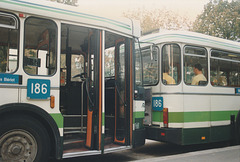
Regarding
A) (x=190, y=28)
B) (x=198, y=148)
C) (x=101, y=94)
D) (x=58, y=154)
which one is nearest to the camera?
(x=58, y=154)

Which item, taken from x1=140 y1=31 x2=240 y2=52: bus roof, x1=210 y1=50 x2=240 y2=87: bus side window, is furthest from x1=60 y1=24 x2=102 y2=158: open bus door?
x1=210 y1=50 x2=240 y2=87: bus side window

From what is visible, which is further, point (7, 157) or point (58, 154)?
point (58, 154)

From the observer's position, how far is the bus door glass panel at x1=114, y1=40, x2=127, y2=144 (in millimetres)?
6316

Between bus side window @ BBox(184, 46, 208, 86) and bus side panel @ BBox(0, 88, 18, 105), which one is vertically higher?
bus side window @ BBox(184, 46, 208, 86)

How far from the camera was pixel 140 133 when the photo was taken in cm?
633

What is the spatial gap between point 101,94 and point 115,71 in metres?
1.31

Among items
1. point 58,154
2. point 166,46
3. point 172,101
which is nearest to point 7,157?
point 58,154

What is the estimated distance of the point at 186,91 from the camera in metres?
6.95

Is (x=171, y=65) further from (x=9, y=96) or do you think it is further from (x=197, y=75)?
(x=9, y=96)

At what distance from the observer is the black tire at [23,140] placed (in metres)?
4.58

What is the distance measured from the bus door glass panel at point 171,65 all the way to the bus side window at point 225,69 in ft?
4.02

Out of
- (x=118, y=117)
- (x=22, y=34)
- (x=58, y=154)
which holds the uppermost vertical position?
(x=22, y=34)

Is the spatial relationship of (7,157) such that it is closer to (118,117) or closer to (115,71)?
(118,117)

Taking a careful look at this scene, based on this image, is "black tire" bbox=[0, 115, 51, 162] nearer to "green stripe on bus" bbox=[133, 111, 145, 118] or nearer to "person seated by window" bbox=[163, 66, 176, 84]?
"green stripe on bus" bbox=[133, 111, 145, 118]
